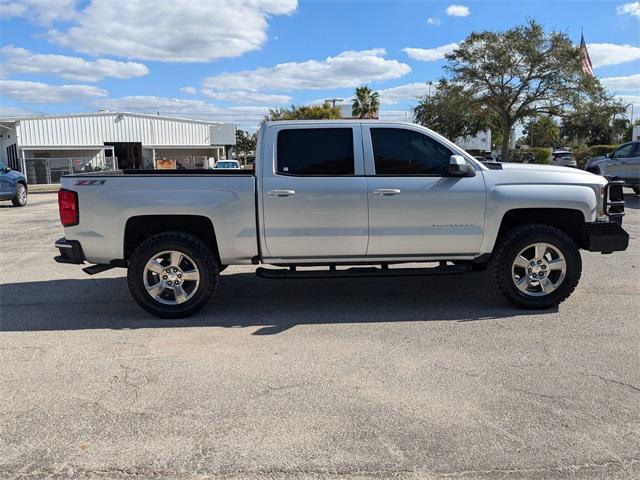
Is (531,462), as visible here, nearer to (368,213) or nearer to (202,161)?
(368,213)

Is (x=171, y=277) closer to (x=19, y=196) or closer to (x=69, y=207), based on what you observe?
(x=69, y=207)

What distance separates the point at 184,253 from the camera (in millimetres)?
5504

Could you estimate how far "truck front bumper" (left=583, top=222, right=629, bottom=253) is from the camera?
18.9 feet

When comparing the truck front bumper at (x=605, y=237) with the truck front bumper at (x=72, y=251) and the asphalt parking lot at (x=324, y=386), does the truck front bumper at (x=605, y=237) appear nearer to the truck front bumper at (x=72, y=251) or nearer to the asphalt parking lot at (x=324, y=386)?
the asphalt parking lot at (x=324, y=386)

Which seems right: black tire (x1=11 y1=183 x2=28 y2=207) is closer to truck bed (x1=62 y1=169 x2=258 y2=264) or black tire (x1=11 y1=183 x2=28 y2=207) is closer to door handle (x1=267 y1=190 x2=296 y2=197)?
truck bed (x1=62 y1=169 x2=258 y2=264)

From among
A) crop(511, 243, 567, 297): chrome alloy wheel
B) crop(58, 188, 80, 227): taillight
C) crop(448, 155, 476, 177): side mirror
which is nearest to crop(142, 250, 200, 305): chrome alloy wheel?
crop(58, 188, 80, 227): taillight

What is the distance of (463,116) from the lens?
119ft

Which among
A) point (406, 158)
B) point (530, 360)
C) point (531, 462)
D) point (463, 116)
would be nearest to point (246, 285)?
point (406, 158)

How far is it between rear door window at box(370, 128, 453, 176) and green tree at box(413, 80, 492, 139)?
31422mm

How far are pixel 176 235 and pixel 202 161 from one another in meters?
45.4

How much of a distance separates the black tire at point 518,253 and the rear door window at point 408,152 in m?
1.03

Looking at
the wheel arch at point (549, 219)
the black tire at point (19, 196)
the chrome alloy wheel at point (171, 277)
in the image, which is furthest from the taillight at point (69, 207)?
the black tire at point (19, 196)

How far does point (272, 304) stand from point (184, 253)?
4.03 ft

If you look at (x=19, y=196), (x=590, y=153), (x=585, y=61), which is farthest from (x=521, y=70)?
(x=19, y=196)
